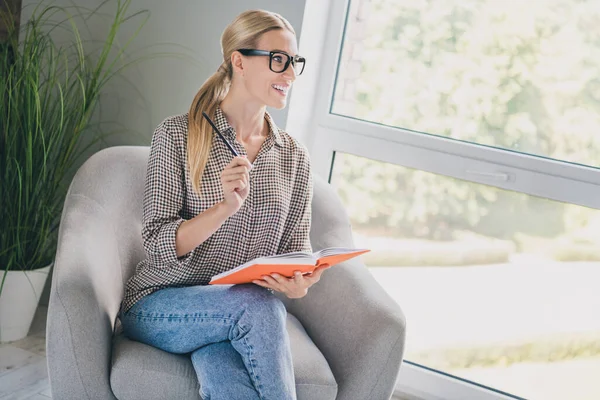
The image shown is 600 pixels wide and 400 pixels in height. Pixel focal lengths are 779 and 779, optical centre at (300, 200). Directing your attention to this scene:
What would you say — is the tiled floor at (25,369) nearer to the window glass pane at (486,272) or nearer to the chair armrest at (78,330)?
the chair armrest at (78,330)

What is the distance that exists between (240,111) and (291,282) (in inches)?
19.5

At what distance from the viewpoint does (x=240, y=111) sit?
6.67 feet

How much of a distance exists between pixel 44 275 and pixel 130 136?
597 millimetres

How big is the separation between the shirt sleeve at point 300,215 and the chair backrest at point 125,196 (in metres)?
0.26

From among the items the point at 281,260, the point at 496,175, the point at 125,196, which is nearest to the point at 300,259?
the point at 281,260

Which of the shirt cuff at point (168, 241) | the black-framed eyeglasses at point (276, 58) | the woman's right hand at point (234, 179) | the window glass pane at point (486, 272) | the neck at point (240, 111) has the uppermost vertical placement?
the black-framed eyeglasses at point (276, 58)

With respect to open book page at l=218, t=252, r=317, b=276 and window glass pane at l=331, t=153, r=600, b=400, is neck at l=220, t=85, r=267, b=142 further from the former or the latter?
window glass pane at l=331, t=153, r=600, b=400

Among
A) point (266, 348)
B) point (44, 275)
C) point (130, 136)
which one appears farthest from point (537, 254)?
point (44, 275)

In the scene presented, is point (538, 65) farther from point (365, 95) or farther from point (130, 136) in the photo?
point (130, 136)

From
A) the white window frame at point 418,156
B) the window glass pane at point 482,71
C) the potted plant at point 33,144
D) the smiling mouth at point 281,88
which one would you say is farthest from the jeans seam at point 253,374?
the window glass pane at point 482,71

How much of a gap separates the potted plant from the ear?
0.75 metres

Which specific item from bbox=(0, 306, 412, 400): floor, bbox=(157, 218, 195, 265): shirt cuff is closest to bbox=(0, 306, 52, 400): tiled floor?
bbox=(0, 306, 412, 400): floor

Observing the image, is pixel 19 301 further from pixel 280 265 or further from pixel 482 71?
pixel 482 71

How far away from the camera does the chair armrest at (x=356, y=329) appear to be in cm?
191
